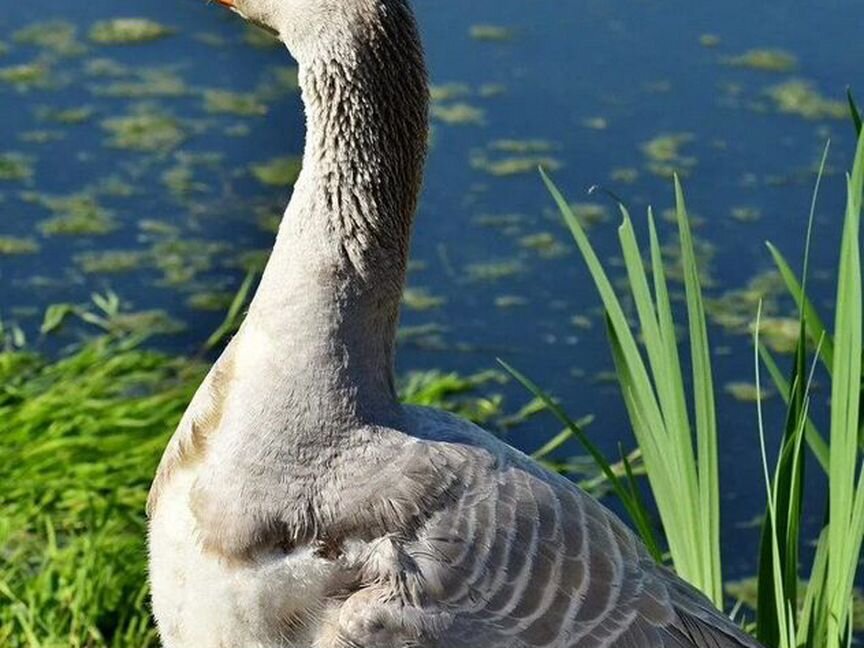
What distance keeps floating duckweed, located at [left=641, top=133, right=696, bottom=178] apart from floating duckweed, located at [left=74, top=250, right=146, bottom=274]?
1.33 metres

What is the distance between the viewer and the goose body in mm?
1773

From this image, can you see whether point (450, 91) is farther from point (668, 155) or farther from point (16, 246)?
point (16, 246)

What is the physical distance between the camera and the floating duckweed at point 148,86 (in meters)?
4.45

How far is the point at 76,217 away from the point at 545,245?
1.15 metres

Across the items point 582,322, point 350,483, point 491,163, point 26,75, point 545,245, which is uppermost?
point 350,483

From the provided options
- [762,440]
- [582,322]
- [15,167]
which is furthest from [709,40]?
[762,440]

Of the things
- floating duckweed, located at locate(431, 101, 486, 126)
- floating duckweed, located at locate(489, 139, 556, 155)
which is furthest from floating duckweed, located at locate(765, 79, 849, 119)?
floating duckweed, located at locate(431, 101, 486, 126)

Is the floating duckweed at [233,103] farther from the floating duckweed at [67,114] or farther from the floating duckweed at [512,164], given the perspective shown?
the floating duckweed at [512,164]

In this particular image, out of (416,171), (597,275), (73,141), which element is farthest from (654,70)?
(416,171)

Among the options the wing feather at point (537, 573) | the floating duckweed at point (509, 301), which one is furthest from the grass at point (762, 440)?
the floating duckweed at point (509, 301)

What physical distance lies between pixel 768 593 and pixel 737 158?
2.26 meters

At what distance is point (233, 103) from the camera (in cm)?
446

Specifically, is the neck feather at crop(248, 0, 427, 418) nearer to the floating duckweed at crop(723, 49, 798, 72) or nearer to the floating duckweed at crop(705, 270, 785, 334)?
the floating duckweed at crop(705, 270, 785, 334)

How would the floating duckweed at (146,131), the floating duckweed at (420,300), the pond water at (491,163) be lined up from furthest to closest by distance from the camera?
the floating duckweed at (146,131), the floating duckweed at (420,300), the pond water at (491,163)
